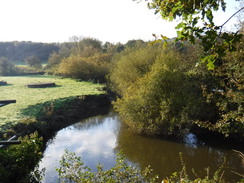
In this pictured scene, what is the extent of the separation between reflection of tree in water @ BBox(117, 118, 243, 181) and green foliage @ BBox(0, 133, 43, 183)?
4977mm

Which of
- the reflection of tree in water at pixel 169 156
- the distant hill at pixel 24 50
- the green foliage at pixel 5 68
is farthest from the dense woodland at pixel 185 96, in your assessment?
the distant hill at pixel 24 50

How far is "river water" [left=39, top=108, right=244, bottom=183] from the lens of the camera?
10953 millimetres

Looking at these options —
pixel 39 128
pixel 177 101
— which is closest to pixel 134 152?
pixel 177 101

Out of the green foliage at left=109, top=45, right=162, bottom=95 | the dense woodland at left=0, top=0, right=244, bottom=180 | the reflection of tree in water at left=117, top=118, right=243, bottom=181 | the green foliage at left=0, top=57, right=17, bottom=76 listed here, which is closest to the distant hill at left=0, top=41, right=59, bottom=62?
the green foliage at left=0, top=57, right=17, bottom=76

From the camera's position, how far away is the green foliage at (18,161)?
22.9ft

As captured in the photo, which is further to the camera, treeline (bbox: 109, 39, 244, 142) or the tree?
treeline (bbox: 109, 39, 244, 142)

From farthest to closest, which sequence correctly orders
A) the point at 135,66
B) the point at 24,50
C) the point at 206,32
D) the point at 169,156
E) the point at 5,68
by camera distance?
the point at 24,50
the point at 5,68
the point at 135,66
the point at 169,156
the point at 206,32

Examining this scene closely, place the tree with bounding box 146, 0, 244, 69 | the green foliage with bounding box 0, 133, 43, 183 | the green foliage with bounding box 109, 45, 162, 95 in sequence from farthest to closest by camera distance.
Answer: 1. the green foliage with bounding box 109, 45, 162, 95
2. the green foliage with bounding box 0, 133, 43, 183
3. the tree with bounding box 146, 0, 244, 69

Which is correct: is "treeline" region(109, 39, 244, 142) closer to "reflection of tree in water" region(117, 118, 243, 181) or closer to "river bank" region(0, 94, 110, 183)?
"reflection of tree in water" region(117, 118, 243, 181)

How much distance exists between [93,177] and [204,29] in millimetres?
5567

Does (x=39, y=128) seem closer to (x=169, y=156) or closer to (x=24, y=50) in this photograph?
(x=169, y=156)

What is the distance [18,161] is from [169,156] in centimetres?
712

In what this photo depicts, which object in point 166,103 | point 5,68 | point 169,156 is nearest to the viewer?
point 169,156

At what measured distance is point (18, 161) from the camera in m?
7.41
